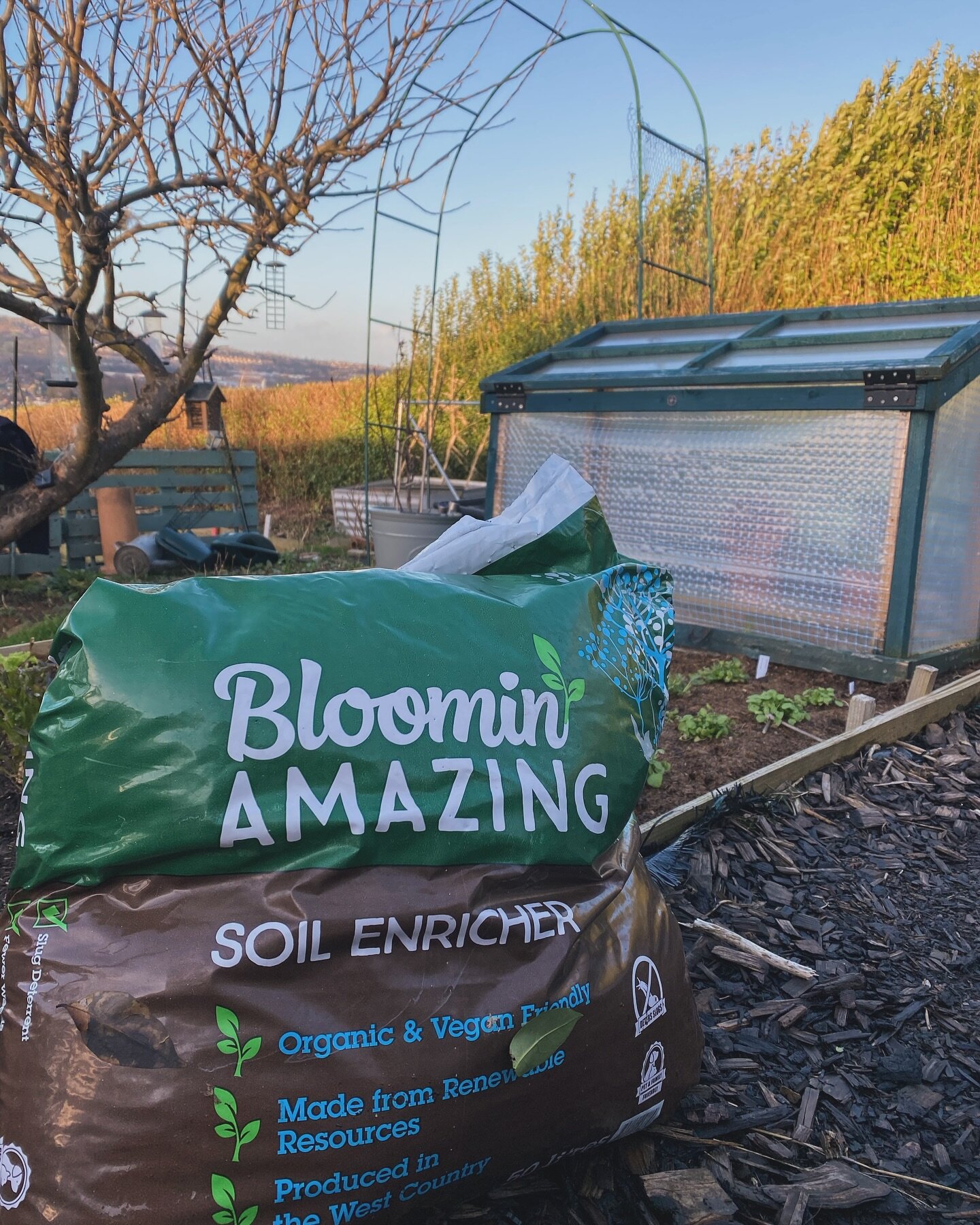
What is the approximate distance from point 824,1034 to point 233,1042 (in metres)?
1.21

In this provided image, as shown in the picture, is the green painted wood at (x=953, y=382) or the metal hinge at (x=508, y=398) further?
the metal hinge at (x=508, y=398)

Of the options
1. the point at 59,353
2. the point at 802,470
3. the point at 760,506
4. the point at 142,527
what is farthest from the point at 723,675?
the point at 142,527

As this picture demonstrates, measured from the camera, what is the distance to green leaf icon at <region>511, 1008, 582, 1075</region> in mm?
1192

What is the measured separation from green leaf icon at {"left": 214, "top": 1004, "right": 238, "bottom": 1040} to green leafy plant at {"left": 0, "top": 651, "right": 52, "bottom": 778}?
1.34 meters

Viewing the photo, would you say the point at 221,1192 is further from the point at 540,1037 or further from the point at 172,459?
the point at 172,459

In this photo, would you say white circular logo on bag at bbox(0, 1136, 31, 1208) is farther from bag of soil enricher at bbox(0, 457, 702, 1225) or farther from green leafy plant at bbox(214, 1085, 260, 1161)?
green leafy plant at bbox(214, 1085, 260, 1161)

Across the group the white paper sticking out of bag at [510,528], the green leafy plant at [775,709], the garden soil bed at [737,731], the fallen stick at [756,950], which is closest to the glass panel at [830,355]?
the garden soil bed at [737,731]


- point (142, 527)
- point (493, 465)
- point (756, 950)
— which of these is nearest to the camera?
point (756, 950)

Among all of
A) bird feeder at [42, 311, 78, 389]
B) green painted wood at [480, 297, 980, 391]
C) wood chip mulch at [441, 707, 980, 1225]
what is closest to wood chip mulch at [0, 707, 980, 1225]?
wood chip mulch at [441, 707, 980, 1225]

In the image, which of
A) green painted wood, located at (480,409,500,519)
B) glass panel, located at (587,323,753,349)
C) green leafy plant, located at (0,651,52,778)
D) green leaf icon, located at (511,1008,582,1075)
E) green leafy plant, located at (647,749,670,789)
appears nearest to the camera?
green leaf icon, located at (511,1008,582,1075)

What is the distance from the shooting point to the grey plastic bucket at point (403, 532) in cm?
549

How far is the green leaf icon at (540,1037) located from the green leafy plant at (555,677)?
41cm

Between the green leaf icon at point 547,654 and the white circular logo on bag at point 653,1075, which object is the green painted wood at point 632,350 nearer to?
the green leaf icon at point 547,654

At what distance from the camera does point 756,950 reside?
1.93 meters
